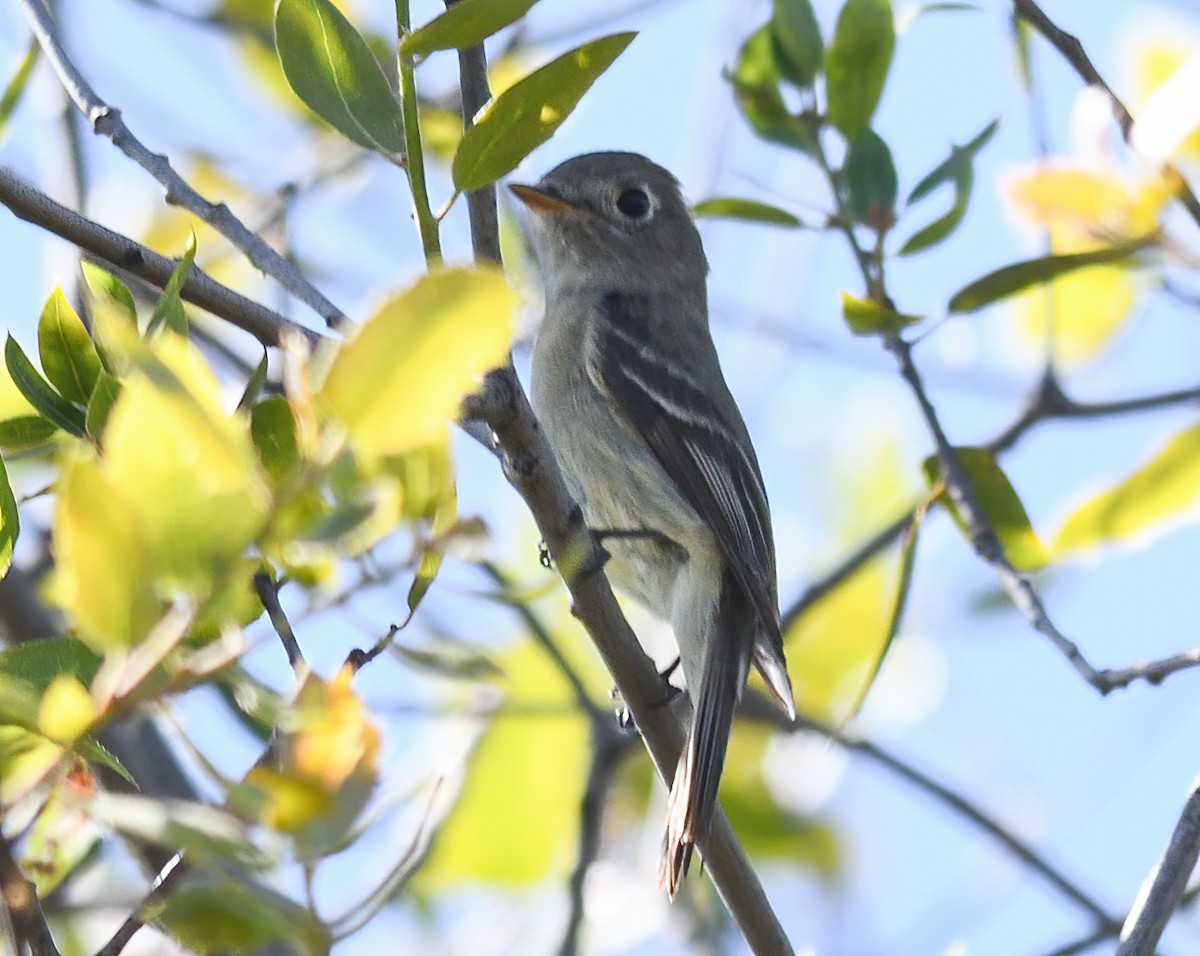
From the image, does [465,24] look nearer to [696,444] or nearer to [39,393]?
[39,393]

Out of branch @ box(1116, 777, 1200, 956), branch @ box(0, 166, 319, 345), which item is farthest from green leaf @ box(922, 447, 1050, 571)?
branch @ box(0, 166, 319, 345)

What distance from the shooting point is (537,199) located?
145 inches

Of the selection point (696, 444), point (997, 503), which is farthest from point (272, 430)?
point (696, 444)

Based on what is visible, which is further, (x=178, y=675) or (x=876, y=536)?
(x=876, y=536)

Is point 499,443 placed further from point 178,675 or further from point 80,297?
point 80,297

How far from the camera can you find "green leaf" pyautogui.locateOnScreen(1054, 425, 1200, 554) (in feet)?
7.86

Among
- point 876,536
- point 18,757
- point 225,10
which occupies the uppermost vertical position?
point 225,10

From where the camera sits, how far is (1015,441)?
349 cm

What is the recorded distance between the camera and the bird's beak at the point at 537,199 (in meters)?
3.63

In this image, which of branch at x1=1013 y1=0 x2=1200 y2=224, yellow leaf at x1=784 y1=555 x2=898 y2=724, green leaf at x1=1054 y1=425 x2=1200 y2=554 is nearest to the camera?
branch at x1=1013 y1=0 x2=1200 y2=224

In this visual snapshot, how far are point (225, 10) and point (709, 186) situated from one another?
1361 millimetres

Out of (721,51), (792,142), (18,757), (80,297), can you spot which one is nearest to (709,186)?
(721,51)

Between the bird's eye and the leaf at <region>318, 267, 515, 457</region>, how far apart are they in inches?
132

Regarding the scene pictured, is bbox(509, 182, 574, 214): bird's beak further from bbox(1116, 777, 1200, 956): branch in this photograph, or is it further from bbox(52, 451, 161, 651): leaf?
bbox(52, 451, 161, 651): leaf
